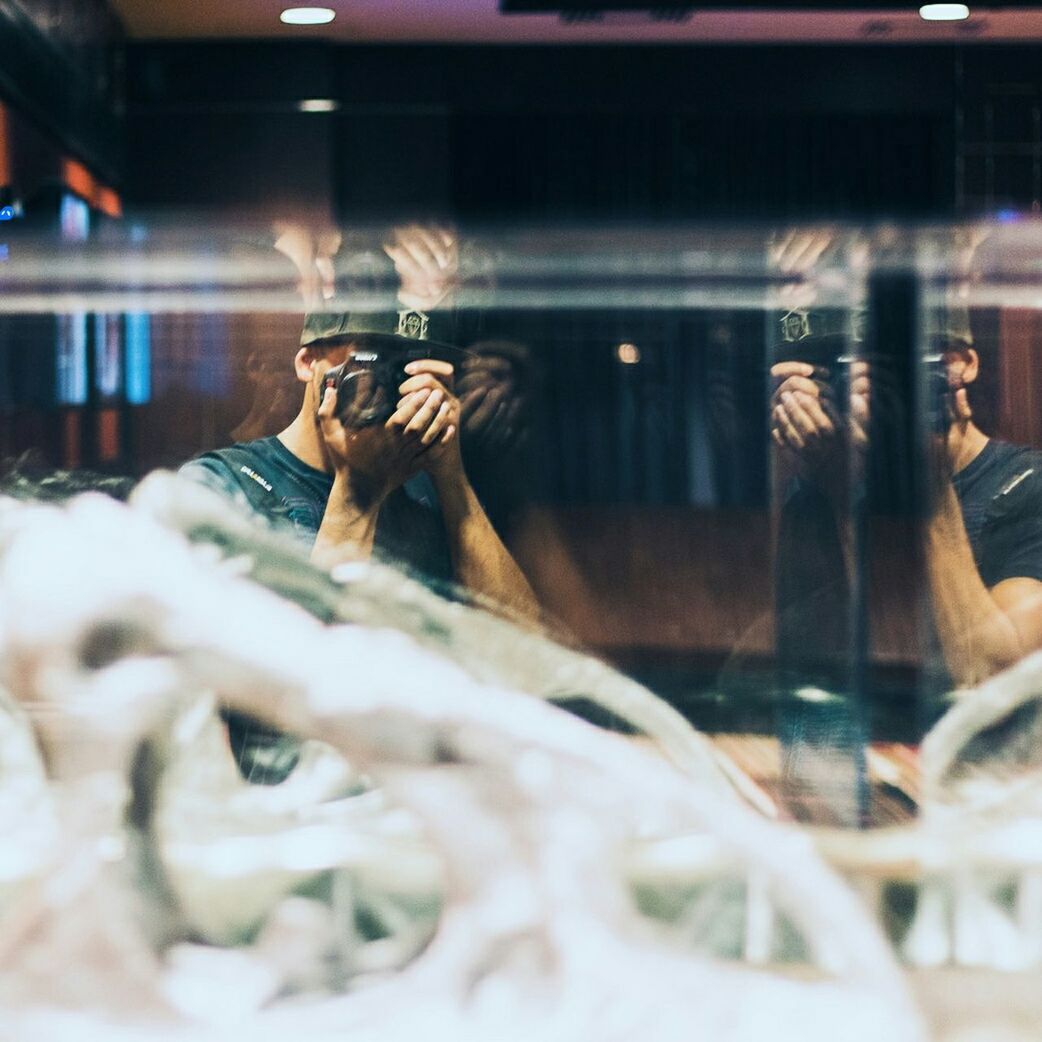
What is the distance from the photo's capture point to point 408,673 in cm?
110

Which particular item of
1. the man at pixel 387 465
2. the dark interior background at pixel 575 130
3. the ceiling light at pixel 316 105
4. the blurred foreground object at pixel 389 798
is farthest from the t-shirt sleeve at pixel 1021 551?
the ceiling light at pixel 316 105

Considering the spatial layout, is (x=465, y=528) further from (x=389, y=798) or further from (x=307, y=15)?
(x=307, y=15)

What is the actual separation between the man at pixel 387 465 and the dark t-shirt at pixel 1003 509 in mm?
365

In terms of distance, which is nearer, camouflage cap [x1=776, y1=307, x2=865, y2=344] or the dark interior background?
camouflage cap [x1=776, y1=307, x2=865, y2=344]

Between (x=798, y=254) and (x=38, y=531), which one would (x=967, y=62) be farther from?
(x=38, y=531)

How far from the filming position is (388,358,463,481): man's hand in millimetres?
1134

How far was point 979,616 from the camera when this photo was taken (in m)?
1.18

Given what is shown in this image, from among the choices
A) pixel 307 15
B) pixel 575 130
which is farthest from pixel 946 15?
pixel 307 15

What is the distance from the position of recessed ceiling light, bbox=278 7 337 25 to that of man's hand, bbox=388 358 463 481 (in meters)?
2.83

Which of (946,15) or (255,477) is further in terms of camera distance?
(946,15)

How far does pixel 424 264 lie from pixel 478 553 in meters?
0.23

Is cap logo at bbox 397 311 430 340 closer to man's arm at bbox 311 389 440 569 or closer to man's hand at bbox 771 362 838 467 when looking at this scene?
man's arm at bbox 311 389 440 569

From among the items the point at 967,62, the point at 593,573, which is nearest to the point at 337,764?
the point at 593,573

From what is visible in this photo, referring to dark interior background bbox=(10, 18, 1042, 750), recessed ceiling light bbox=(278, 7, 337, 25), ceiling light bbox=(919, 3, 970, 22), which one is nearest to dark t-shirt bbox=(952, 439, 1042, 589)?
Result: ceiling light bbox=(919, 3, 970, 22)
